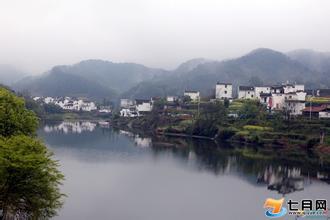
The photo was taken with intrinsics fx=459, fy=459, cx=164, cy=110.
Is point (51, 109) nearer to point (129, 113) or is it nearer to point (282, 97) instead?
point (129, 113)

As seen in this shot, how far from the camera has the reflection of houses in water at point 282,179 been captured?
23.8 meters

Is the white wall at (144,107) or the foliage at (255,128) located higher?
the white wall at (144,107)

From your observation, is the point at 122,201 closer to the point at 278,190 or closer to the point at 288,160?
the point at 278,190

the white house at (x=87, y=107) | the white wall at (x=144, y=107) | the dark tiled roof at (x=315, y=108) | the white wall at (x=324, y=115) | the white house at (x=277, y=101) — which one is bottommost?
the white house at (x=87, y=107)

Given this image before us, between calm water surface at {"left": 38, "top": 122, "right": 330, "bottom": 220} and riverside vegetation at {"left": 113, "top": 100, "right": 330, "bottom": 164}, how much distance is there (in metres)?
4.22

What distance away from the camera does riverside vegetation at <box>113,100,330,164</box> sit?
37600mm

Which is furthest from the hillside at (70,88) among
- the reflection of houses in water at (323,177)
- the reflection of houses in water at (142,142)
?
the reflection of houses in water at (323,177)

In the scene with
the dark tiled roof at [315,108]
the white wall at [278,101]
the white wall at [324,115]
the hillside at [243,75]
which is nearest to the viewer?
the white wall at [324,115]

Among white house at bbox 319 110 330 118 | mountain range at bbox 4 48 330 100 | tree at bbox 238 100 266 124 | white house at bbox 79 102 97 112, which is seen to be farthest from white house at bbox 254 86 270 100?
mountain range at bbox 4 48 330 100

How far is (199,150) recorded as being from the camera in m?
38.2

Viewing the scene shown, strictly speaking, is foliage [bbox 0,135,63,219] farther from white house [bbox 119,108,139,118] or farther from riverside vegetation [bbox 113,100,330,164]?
white house [bbox 119,108,139,118]

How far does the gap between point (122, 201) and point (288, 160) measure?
669 inches

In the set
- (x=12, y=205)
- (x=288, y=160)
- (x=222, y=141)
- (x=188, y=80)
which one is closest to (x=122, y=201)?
(x=12, y=205)

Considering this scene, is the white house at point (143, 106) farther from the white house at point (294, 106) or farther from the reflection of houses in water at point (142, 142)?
the white house at point (294, 106)
